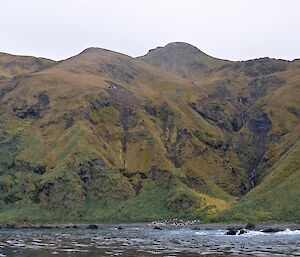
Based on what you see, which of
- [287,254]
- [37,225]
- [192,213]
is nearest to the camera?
[287,254]

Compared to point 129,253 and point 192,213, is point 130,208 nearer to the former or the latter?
point 192,213

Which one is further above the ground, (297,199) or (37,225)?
(297,199)

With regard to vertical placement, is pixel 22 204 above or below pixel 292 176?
below

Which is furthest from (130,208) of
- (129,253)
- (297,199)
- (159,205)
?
(129,253)

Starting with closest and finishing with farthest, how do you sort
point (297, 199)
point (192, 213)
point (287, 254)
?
point (287, 254) → point (297, 199) → point (192, 213)

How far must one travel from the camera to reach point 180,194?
197 metres

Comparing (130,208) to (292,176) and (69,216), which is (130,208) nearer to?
(69,216)

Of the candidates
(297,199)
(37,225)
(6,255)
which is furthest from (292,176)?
(6,255)

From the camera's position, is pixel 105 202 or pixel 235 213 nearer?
pixel 235 213

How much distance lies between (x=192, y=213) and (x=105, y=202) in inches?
1313

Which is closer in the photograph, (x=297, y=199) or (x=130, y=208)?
(x=297, y=199)

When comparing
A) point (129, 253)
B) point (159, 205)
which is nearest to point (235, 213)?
point (159, 205)

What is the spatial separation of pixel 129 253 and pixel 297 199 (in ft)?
348

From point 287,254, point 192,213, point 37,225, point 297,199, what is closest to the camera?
point 287,254
